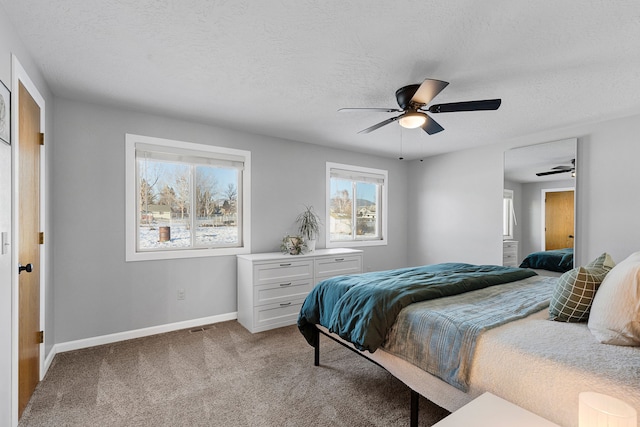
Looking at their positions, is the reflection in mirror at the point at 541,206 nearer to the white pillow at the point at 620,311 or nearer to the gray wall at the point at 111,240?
the white pillow at the point at 620,311

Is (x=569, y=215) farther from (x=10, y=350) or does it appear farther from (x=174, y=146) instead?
(x=10, y=350)

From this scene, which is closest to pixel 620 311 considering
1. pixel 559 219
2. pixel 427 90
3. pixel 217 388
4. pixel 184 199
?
pixel 427 90

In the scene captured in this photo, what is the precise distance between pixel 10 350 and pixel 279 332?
2.25 m

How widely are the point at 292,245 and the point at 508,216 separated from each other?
3.01 metres

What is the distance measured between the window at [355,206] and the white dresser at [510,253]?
5.98 feet

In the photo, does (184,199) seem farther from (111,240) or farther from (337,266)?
(337,266)

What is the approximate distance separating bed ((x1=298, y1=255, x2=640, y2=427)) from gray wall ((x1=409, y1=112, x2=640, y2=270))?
1799mm

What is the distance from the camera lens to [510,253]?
429 cm

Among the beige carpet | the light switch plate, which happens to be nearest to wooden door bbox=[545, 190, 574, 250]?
the beige carpet

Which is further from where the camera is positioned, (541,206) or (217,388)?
(541,206)

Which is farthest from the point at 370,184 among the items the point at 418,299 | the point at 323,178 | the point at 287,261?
the point at 418,299

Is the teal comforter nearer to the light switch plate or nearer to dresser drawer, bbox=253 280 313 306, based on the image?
dresser drawer, bbox=253 280 313 306

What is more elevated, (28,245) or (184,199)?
(184,199)

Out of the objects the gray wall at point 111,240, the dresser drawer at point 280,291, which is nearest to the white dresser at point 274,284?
the dresser drawer at point 280,291
